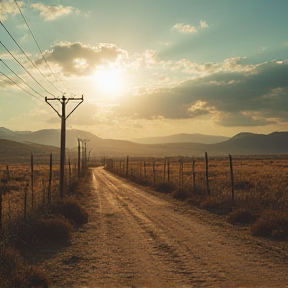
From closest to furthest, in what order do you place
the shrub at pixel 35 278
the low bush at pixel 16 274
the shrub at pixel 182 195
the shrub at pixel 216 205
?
the low bush at pixel 16 274, the shrub at pixel 35 278, the shrub at pixel 216 205, the shrub at pixel 182 195

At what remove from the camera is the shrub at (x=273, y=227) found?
1055cm

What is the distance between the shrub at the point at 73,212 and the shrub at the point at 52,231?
264 cm

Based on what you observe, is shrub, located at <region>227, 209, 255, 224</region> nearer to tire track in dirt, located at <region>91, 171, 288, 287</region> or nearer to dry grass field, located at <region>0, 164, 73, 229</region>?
tire track in dirt, located at <region>91, 171, 288, 287</region>

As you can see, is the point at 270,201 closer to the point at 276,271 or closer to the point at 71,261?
the point at 276,271

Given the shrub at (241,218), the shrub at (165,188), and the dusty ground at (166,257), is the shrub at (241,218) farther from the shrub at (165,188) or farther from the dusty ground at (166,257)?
the shrub at (165,188)

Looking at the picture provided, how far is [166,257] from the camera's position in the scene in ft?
28.3

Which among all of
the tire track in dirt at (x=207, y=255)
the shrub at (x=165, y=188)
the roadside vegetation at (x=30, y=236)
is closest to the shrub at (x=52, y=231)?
the roadside vegetation at (x=30, y=236)

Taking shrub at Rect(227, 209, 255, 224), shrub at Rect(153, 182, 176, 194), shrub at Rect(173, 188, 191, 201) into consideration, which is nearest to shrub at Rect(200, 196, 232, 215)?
shrub at Rect(227, 209, 255, 224)

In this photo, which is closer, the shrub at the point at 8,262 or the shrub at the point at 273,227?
the shrub at the point at 8,262

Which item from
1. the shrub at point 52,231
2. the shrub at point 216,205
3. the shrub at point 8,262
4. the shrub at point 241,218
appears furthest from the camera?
the shrub at point 216,205

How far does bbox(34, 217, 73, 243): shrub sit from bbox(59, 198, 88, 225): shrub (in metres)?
2.64

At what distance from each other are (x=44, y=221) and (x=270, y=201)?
10.3m

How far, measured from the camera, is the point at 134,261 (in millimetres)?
8367

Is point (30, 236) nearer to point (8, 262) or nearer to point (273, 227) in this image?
point (8, 262)
